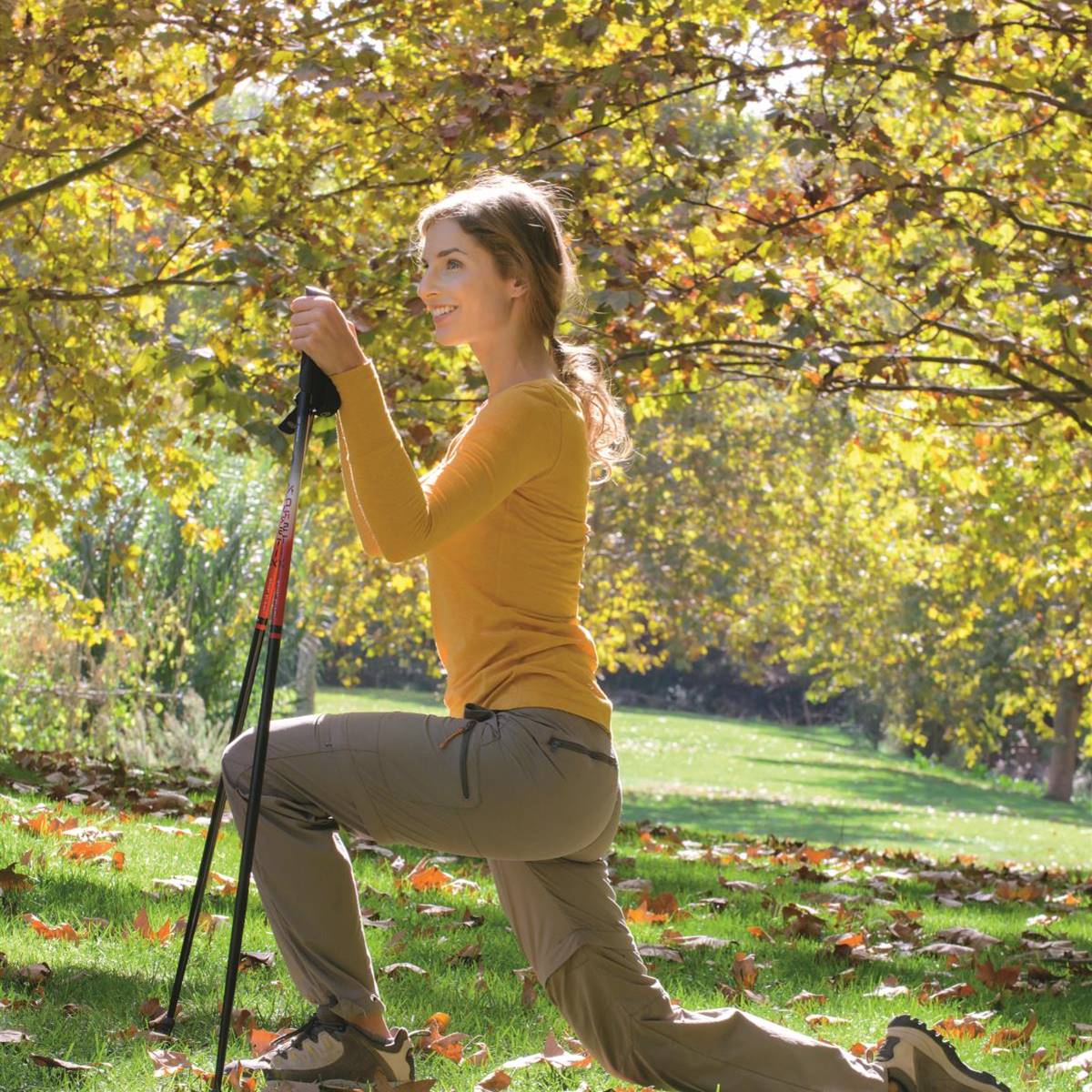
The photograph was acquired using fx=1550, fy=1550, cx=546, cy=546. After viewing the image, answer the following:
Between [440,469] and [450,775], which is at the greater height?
[440,469]

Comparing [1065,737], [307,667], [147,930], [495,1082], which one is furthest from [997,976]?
[1065,737]

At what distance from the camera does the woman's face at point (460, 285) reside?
128 inches

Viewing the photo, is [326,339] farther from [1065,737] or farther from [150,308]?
[1065,737]

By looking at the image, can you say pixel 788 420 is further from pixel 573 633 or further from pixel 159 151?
pixel 573 633

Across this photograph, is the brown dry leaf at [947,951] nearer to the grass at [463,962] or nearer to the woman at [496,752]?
the grass at [463,962]

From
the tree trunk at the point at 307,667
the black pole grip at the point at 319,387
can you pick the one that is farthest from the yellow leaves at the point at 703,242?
the tree trunk at the point at 307,667

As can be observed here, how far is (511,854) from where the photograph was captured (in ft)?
9.77

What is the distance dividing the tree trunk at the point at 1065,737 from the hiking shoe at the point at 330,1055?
23.9 meters

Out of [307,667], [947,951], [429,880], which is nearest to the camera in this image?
[947,951]

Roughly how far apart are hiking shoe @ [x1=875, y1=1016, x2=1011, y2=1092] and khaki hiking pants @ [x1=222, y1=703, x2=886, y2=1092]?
0.05 m

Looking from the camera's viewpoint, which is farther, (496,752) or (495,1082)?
(495,1082)

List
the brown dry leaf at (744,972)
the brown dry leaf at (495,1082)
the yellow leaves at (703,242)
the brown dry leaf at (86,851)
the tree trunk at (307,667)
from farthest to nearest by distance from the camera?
the tree trunk at (307,667) → the yellow leaves at (703,242) → the brown dry leaf at (86,851) → the brown dry leaf at (744,972) → the brown dry leaf at (495,1082)

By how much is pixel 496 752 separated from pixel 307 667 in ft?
52.4

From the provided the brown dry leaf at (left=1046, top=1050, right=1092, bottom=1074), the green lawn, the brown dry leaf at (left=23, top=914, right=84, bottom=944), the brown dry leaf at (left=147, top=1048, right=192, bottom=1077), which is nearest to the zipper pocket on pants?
the brown dry leaf at (left=147, top=1048, right=192, bottom=1077)
